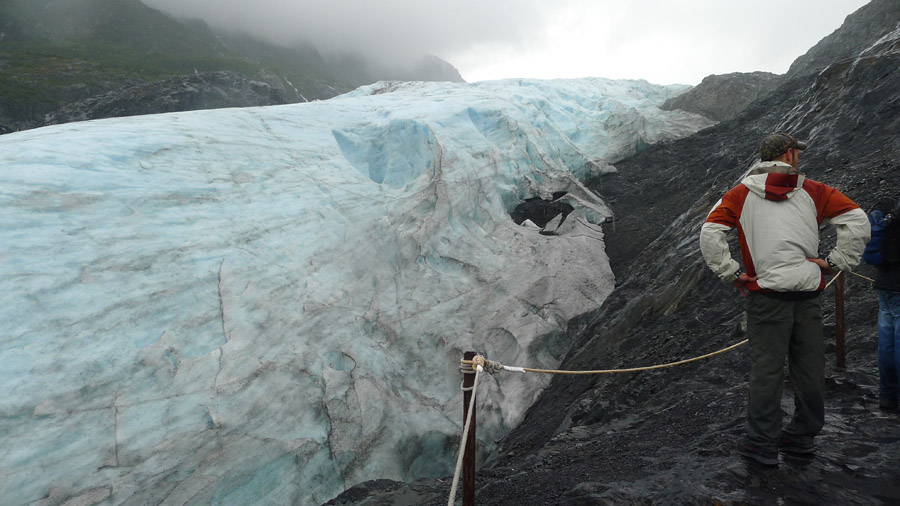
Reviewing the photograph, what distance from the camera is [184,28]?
87.6 meters

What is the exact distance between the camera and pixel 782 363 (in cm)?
286

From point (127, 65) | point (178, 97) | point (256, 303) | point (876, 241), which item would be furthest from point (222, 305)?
point (127, 65)

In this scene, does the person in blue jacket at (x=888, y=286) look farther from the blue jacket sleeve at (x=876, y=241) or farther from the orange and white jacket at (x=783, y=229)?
the orange and white jacket at (x=783, y=229)

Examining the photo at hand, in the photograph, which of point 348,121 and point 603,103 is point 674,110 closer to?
point 603,103

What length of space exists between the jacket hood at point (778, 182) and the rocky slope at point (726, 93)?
1907 cm

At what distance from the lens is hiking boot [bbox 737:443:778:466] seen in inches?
114

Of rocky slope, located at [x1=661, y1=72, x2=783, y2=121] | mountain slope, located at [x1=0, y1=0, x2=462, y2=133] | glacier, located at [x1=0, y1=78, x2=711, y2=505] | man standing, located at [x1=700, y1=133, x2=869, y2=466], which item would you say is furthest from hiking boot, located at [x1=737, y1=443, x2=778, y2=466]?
mountain slope, located at [x1=0, y1=0, x2=462, y2=133]

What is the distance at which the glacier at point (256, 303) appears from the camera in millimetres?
5023

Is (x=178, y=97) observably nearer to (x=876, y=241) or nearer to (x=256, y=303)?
(x=256, y=303)

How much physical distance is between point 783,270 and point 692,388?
238 centimetres

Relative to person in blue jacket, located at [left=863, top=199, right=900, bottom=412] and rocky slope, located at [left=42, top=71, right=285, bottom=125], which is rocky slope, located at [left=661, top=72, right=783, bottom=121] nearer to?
person in blue jacket, located at [left=863, top=199, right=900, bottom=412]

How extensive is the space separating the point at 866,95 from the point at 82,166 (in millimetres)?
12436

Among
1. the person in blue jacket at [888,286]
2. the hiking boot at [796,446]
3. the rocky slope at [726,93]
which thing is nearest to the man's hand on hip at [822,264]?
the person in blue jacket at [888,286]

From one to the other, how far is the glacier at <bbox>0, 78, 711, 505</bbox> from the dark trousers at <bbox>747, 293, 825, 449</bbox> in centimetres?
420
